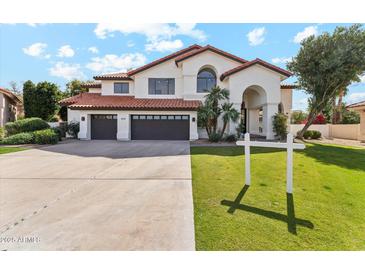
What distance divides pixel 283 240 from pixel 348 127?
81.2 feet

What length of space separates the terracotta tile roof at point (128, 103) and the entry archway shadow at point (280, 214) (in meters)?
13.6

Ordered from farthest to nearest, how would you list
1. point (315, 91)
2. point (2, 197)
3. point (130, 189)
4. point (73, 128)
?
point (73, 128) < point (315, 91) < point (130, 189) < point (2, 197)

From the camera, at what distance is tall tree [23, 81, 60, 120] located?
26141 millimetres

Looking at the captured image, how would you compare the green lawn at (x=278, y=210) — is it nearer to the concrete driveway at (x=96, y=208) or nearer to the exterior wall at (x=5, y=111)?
the concrete driveway at (x=96, y=208)

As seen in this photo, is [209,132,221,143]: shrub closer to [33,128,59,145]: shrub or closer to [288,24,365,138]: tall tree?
[288,24,365,138]: tall tree

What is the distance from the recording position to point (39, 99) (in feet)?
85.9

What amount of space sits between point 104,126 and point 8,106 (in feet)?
63.9

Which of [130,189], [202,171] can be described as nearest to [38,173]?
[130,189]

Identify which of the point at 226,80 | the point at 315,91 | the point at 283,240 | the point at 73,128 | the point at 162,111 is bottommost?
the point at 283,240


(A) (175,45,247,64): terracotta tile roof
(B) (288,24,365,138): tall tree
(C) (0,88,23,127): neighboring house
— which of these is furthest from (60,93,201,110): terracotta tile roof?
(C) (0,88,23,127): neighboring house

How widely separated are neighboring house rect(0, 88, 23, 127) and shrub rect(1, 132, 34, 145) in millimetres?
13553

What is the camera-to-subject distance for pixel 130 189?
5926mm

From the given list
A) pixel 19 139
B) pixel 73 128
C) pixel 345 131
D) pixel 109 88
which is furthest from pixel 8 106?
pixel 345 131

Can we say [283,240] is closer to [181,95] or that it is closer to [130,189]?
[130,189]
